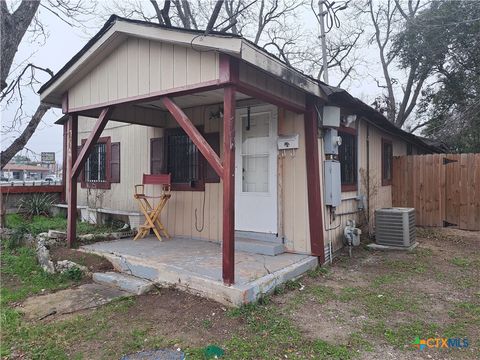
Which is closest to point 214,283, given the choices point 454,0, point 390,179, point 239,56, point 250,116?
point 239,56

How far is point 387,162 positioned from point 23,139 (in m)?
8.92

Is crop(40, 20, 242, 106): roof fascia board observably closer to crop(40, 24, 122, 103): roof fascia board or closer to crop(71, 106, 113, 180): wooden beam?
crop(40, 24, 122, 103): roof fascia board

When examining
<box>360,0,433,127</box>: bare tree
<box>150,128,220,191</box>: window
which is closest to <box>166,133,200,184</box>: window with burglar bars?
<box>150,128,220,191</box>: window

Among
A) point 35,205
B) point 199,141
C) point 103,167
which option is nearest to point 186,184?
point 199,141

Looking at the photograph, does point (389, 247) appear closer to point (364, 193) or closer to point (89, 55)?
point (364, 193)

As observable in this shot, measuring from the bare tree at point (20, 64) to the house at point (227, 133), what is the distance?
1794mm

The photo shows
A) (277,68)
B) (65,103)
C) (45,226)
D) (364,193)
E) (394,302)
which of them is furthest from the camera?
(45,226)

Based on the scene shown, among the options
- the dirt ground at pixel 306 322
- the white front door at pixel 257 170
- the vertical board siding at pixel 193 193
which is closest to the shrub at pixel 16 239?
the vertical board siding at pixel 193 193

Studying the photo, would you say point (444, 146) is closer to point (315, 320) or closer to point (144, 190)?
point (144, 190)

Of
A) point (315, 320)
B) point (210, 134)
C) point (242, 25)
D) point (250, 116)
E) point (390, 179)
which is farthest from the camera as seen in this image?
point (242, 25)

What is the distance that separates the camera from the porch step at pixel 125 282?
4.00 metres

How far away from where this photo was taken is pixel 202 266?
4277 mm

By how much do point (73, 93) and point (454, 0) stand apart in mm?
13116

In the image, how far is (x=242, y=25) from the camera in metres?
15.9
